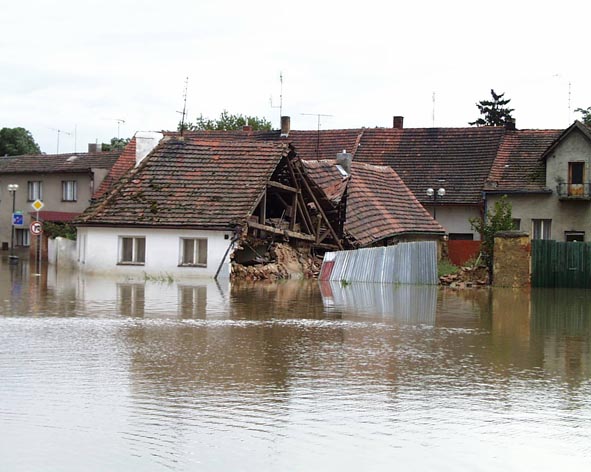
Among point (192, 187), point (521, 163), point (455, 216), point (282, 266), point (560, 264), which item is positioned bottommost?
point (282, 266)

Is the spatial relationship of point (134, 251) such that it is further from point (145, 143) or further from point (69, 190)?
point (69, 190)

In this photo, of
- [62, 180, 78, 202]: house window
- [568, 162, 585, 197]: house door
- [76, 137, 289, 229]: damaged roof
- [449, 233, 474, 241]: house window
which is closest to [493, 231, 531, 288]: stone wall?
[76, 137, 289, 229]: damaged roof

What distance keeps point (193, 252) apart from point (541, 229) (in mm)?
25298

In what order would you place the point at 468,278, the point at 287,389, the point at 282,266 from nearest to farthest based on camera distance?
the point at 287,389, the point at 468,278, the point at 282,266

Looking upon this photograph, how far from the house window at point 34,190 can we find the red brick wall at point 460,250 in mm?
31916

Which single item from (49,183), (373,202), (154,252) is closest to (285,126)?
(49,183)

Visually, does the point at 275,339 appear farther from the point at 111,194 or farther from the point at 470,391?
the point at 111,194

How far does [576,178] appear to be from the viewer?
176 ft

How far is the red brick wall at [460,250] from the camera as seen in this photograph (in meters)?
46.2

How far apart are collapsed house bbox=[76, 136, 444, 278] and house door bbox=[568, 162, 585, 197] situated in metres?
15.9

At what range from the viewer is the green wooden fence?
35.6 metres

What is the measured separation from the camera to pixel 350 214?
43062 mm

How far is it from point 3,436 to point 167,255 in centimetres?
2589

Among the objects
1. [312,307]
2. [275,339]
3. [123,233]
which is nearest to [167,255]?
[123,233]
